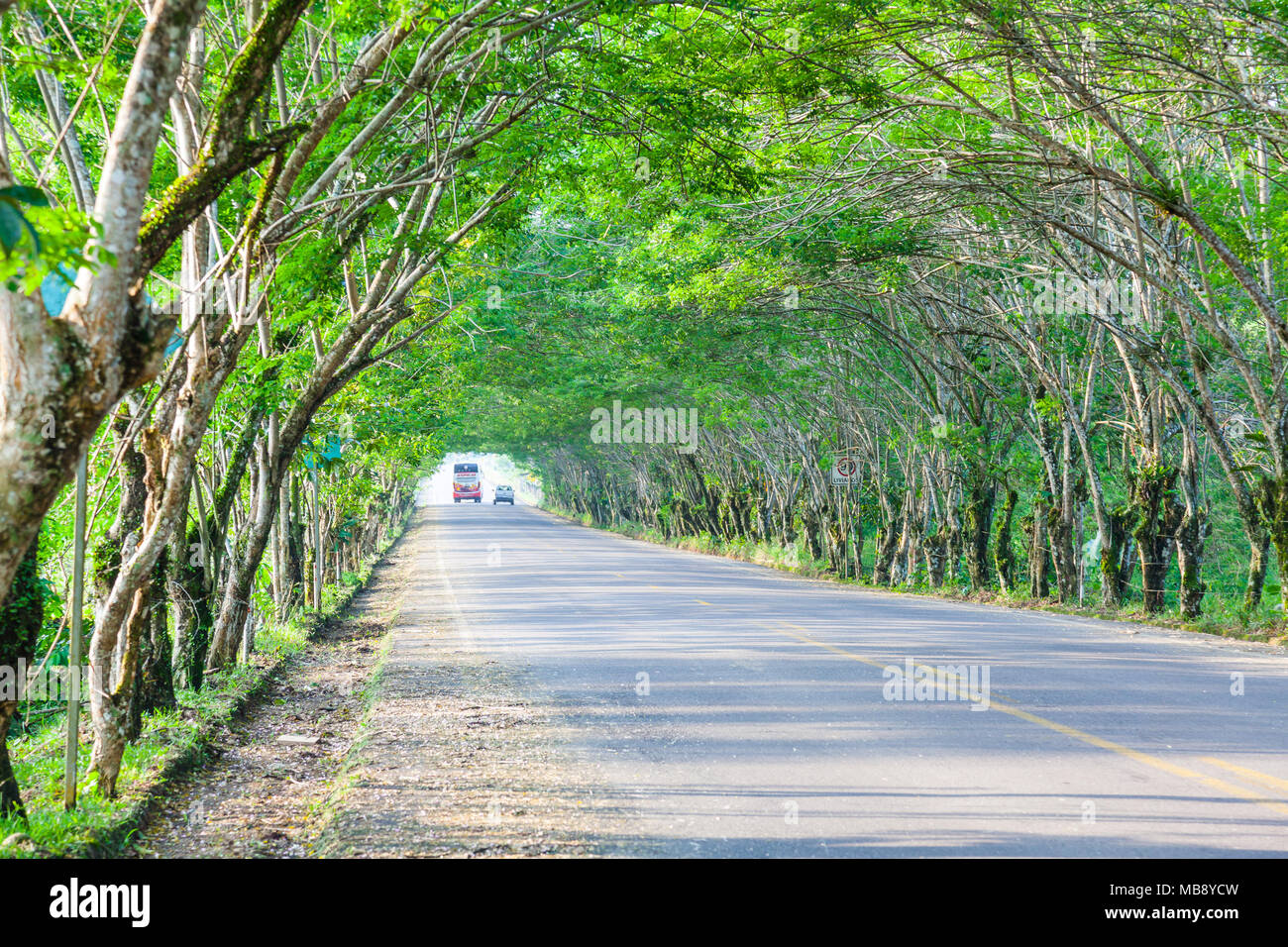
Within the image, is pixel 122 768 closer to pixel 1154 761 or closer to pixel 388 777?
pixel 388 777

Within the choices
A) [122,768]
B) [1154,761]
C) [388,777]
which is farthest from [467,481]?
[1154,761]

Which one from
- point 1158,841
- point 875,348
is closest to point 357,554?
point 875,348

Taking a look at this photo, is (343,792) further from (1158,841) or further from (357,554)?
(357,554)

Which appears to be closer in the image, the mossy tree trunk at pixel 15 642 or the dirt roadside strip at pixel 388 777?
the mossy tree trunk at pixel 15 642

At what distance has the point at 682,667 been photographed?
12.0 meters

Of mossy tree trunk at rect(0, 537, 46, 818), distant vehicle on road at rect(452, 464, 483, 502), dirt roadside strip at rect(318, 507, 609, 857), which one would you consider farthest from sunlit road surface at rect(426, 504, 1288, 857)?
distant vehicle on road at rect(452, 464, 483, 502)

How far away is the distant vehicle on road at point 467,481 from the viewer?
400 feet
